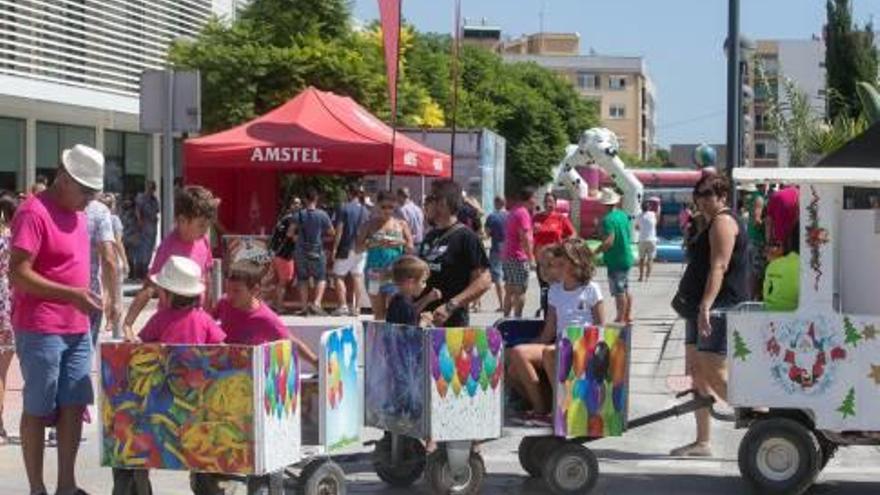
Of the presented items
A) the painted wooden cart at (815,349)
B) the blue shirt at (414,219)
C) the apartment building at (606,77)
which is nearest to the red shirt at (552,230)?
the blue shirt at (414,219)

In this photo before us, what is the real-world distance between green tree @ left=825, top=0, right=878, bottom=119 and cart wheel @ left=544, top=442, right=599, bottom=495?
30697mm

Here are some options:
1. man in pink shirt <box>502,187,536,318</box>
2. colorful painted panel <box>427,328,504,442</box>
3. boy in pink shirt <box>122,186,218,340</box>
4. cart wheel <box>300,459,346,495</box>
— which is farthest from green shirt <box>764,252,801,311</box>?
man in pink shirt <box>502,187,536,318</box>

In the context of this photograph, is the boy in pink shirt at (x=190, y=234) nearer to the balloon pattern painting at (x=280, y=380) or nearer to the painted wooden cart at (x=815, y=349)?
the balloon pattern painting at (x=280, y=380)

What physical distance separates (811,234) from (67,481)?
4.10 meters

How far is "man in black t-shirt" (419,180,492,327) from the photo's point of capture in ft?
31.2

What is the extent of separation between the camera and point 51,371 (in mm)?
7980

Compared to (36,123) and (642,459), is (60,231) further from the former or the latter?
(36,123)

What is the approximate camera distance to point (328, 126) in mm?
20203

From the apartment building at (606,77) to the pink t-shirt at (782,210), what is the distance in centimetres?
14375

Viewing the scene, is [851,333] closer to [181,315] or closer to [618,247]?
[181,315]

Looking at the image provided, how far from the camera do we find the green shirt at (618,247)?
17969 mm

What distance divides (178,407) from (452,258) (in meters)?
2.72

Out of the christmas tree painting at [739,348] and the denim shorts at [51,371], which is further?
the christmas tree painting at [739,348]

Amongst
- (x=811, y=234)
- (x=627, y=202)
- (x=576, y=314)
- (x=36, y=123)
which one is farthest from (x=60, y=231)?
(x=627, y=202)
